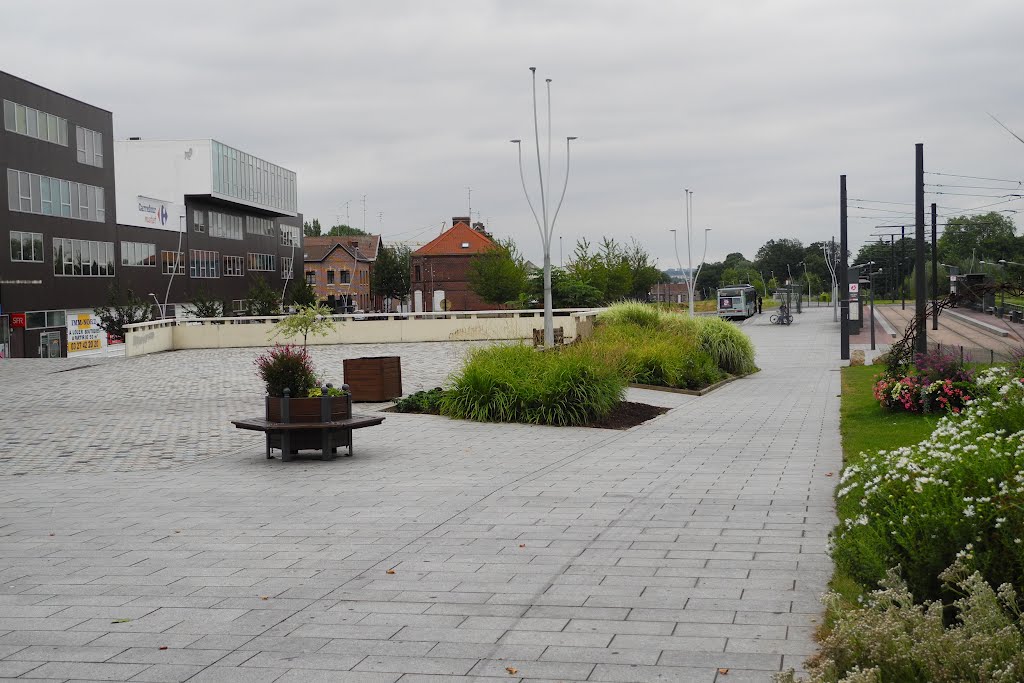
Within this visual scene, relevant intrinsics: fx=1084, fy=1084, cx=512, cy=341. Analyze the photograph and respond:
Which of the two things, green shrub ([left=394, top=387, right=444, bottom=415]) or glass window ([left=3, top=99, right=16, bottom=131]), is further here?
glass window ([left=3, top=99, right=16, bottom=131])

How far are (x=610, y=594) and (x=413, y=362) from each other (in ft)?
82.4

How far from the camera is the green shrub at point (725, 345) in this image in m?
29.6

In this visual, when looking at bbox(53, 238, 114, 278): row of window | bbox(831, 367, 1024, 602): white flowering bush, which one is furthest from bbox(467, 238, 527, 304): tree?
bbox(831, 367, 1024, 602): white flowering bush

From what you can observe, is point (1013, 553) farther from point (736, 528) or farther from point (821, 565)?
point (736, 528)

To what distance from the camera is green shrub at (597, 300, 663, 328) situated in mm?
29469

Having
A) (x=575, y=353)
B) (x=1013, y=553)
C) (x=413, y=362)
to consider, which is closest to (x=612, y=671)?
(x=1013, y=553)

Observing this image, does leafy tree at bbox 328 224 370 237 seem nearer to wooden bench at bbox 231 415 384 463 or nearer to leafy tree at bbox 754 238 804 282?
leafy tree at bbox 754 238 804 282

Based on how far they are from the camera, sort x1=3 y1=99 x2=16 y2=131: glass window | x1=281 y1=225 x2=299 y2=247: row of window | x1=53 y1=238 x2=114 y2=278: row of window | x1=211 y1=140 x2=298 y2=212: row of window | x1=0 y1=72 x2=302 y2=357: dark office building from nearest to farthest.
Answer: x1=3 y1=99 x2=16 y2=131: glass window
x1=0 y1=72 x2=302 y2=357: dark office building
x1=53 y1=238 x2=114 y2=278: row of window
x1=211 y1=140 x2=298 y2=212: row of window
x1=281 y1=225 x2=299 y2=247: row of window

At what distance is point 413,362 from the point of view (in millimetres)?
30969

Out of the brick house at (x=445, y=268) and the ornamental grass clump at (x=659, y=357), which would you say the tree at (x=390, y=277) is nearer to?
the brick house at (x=445, y=268)

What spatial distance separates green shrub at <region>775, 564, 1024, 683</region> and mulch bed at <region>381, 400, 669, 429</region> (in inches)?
477

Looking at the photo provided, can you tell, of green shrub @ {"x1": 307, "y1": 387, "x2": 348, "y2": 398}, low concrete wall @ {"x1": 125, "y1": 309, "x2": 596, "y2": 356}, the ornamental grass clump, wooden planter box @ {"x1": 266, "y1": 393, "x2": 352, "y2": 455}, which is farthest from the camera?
low concrete wall @ {"x1": 125, "y1": 309, "x2": 596, "y2": 356}

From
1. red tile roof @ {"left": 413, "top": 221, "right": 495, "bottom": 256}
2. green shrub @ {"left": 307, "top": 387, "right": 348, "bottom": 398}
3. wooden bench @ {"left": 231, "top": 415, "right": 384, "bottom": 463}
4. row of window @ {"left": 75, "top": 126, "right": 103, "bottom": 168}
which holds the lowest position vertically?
wooden bench @ {"left": 231, "top": 415, "right": 384, "bottom": 463}

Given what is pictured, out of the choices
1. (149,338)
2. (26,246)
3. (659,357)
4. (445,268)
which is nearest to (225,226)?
(26,246)
